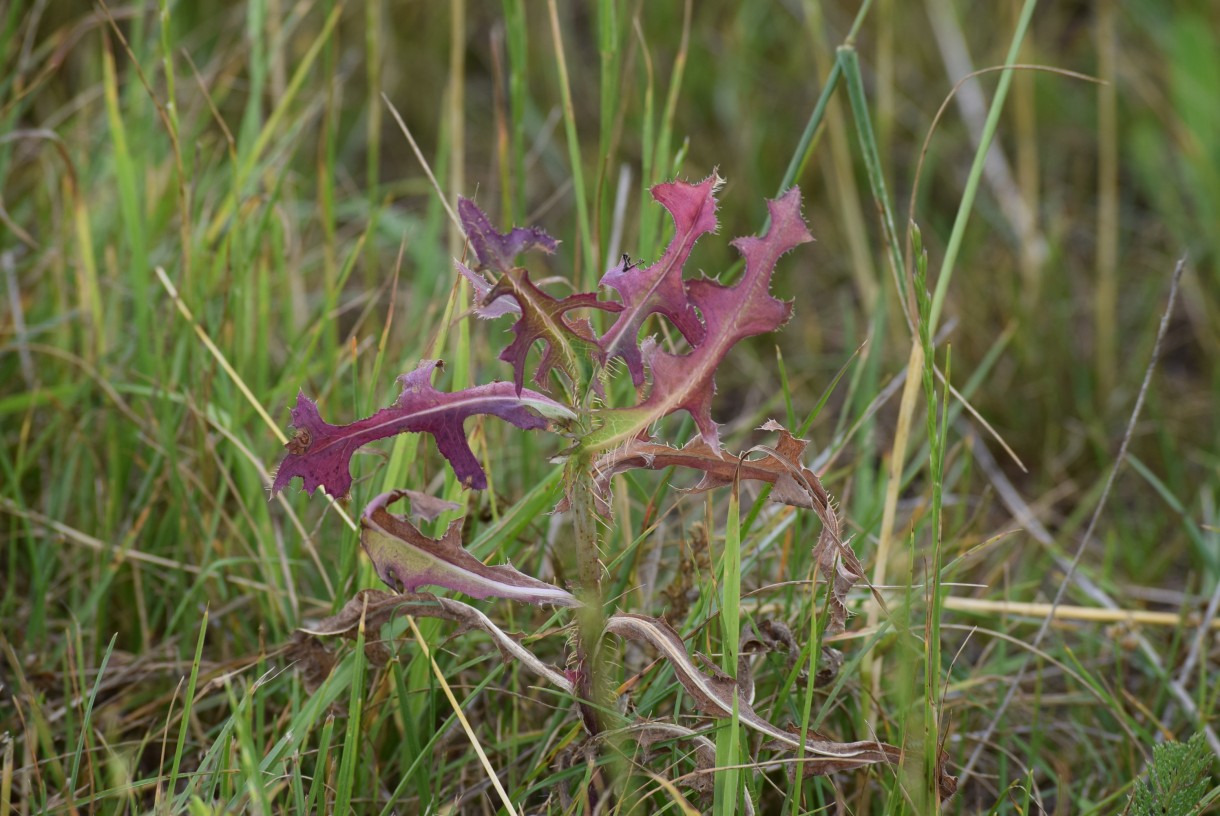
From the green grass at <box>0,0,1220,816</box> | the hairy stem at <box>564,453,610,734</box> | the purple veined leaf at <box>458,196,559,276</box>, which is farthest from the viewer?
the green grass at <box>0,0,1220,816</box>

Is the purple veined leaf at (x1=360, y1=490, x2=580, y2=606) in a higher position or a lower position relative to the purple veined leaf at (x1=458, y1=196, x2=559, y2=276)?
lower

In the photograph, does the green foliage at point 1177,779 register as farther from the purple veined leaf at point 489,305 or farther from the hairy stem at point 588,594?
the purple veined leaf at point 489,305

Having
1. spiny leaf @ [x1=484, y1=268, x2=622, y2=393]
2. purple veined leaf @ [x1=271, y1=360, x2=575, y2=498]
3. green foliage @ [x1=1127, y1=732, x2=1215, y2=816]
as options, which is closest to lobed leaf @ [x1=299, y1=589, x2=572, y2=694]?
purple veined leaf @ [x1=271, y1=360, x2=575, y2=498]

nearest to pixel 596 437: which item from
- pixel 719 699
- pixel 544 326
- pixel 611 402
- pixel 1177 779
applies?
pixel 544 326

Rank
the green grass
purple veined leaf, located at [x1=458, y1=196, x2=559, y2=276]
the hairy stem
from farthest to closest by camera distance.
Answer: the green grass
the hairy stem
purple veined leaf, located at [x1=458, y1=196, x2=559, y2=276]

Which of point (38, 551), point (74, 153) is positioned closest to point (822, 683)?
point (38, 551)

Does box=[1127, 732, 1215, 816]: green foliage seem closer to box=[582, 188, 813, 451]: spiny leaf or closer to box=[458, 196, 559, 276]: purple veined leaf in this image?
box=[582, 188, 813, 451]: spiny leaf

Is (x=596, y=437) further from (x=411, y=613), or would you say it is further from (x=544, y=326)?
(x=411, y=613)
